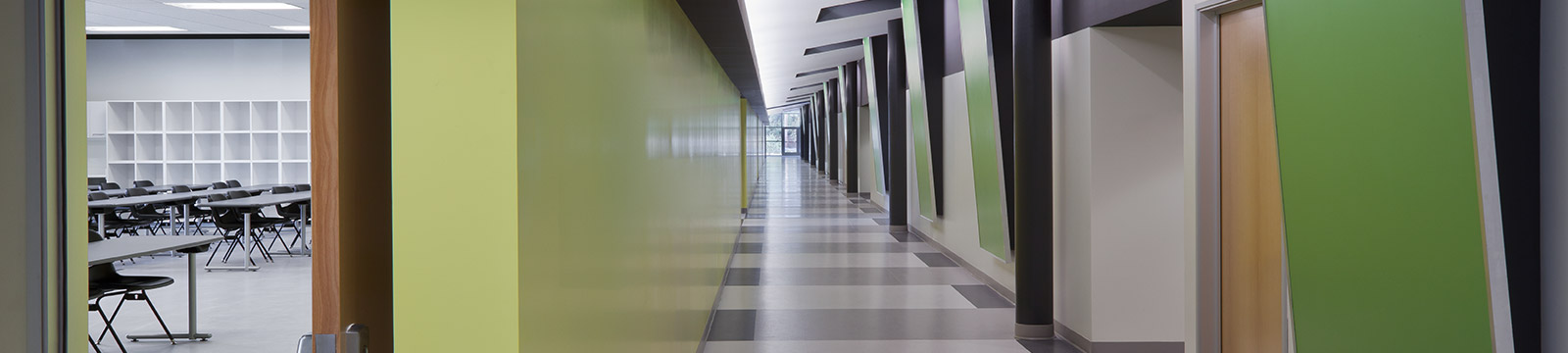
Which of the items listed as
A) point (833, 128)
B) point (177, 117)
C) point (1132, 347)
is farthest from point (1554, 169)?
point (833, 128)

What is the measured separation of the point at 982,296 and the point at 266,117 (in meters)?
11.6

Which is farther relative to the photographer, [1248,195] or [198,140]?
[198,140]

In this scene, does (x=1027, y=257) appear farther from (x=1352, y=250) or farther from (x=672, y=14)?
(x=1352, y=250)

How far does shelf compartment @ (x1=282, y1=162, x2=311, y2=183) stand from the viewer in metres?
14.4

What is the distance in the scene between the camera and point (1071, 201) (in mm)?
5547

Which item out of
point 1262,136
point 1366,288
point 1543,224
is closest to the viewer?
point 1543,224

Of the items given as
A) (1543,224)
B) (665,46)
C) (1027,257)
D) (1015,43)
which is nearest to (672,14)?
(665,46)

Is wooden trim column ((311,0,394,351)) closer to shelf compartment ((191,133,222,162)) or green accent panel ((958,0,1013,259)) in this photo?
green accent panel ((958,0,1013,259))

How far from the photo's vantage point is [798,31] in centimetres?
1155

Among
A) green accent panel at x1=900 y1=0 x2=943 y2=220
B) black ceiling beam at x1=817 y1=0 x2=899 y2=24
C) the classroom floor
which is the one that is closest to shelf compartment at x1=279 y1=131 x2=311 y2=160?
the classroom floor

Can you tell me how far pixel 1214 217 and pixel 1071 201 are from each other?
1807 mm

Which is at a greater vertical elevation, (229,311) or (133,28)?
(133,28)

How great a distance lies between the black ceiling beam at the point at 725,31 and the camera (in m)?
4.74

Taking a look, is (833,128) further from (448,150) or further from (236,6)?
(448,150)
